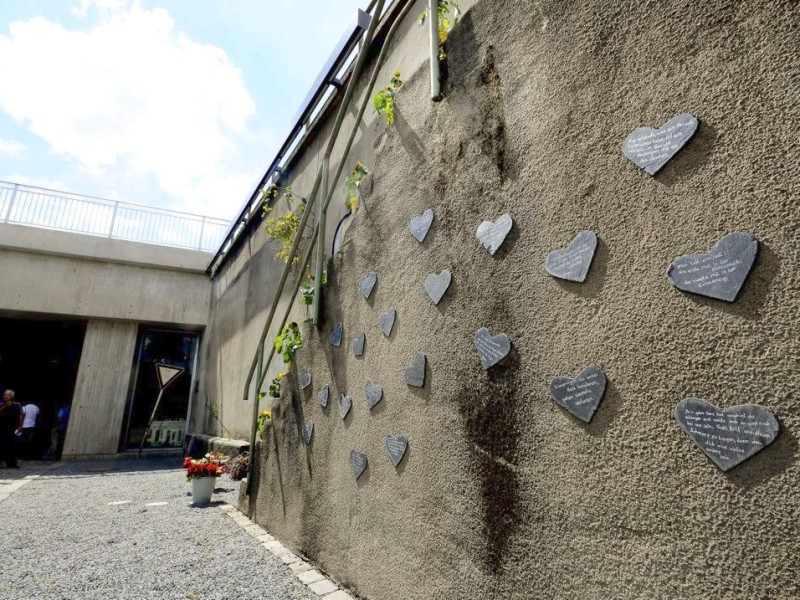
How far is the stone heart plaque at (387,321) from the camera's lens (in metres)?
2.50

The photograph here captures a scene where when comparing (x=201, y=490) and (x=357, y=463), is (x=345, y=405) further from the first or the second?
(x=201, y=490)

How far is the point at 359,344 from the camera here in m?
2.74

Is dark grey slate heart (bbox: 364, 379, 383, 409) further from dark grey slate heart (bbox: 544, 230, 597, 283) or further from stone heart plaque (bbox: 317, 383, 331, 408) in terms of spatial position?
dark grey slate heart (bbox: 544, 230, 597, 283)

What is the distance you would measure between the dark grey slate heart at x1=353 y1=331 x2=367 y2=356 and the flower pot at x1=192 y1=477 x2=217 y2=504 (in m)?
3.19

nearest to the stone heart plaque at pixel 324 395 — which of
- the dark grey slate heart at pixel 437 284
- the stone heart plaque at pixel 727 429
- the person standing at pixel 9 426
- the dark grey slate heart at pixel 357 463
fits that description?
the dark grey slate heart at pixel 357 463

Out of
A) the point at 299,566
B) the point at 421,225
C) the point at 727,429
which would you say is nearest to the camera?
the point at 727,429

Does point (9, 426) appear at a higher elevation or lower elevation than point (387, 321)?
lower

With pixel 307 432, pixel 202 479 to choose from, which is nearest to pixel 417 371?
pixel 307 432

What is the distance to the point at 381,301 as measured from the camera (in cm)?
264

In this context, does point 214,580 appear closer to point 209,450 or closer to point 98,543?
point 98,543

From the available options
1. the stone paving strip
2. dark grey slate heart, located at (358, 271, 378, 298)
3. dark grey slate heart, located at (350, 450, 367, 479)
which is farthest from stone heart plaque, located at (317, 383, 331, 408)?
the stone paving strip

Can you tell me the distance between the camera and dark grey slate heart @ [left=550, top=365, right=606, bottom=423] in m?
1.46

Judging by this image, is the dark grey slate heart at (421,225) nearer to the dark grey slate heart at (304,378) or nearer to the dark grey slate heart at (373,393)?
the dark grey slate heart at (373,393)

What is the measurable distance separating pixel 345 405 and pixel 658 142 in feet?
6.83
